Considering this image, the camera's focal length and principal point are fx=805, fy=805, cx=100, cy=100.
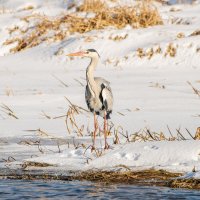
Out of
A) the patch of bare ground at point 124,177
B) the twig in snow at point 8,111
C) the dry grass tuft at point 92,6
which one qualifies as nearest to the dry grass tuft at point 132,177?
the patch of bare ground at point 124,177

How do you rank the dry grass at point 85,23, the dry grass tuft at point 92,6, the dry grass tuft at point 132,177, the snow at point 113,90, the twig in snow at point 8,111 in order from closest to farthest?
the dry grass tuft at point 132,177 < the snow at point 113,90 < the twig in snow at point 8,111 < the dry grass at point 85,23 < the dry grass tuft at point 92,6

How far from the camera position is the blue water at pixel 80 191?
672 centimetres

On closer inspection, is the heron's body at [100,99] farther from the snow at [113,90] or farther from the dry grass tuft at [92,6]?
the dry grass tuft at [92,6]

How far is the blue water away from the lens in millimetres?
6723

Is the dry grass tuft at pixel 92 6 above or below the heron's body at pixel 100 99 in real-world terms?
below

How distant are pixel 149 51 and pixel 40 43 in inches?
114

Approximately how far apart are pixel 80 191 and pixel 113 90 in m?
5.67

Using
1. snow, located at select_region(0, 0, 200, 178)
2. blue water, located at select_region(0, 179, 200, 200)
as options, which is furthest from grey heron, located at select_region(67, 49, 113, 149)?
blue water, located at select_region(0, 179, 200, 200)

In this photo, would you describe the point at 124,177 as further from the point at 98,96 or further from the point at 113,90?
the point at 113,90

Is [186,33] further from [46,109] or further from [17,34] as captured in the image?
[46,109]

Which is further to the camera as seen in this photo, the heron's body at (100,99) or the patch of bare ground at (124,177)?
the heron's body at (100,99)

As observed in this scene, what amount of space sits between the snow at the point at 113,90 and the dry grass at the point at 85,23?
0.79 ft

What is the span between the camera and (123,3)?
62.2 feet

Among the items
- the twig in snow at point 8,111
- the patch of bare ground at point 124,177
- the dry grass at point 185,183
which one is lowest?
the twig in snow at point 8,111
